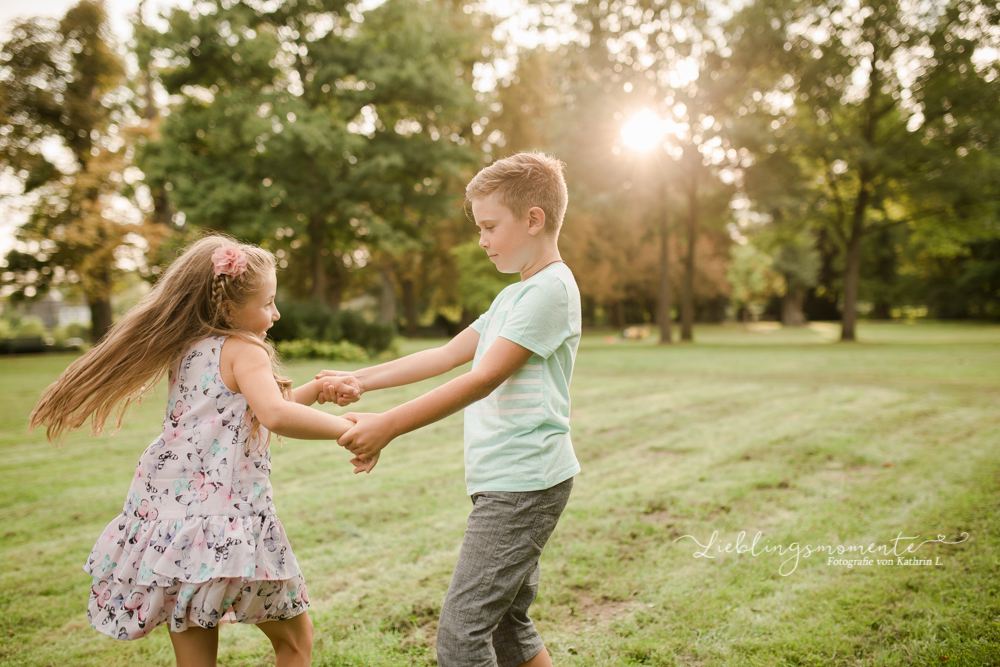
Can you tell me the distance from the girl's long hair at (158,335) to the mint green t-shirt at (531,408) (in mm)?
772

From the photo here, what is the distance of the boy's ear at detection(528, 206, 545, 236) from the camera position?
1.93 meters

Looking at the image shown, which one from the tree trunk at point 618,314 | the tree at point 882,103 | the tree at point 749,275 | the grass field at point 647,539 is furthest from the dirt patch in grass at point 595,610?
the tree at point 749,275

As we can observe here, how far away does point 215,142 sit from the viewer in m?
19.3

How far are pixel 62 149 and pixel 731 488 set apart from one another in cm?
2826

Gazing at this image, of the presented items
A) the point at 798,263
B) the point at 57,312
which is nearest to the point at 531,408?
the point at 798,263

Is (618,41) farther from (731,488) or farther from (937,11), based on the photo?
(731,488)

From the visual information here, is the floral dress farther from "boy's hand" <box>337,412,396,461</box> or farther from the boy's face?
the boy's face

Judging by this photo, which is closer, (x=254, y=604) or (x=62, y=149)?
(x=254, y=604)

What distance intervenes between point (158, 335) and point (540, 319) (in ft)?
4.20

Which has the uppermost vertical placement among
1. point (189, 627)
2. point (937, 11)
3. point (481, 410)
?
point (937, 11)

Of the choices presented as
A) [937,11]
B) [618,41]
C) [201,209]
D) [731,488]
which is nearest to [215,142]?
[201,209]

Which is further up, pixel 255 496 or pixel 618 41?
pixel 618 41

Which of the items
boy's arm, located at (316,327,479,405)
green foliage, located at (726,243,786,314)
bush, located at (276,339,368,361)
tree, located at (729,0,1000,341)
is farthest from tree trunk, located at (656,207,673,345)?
green foliage, located at (726,243,786,314)

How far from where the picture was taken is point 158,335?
6.69 feet
